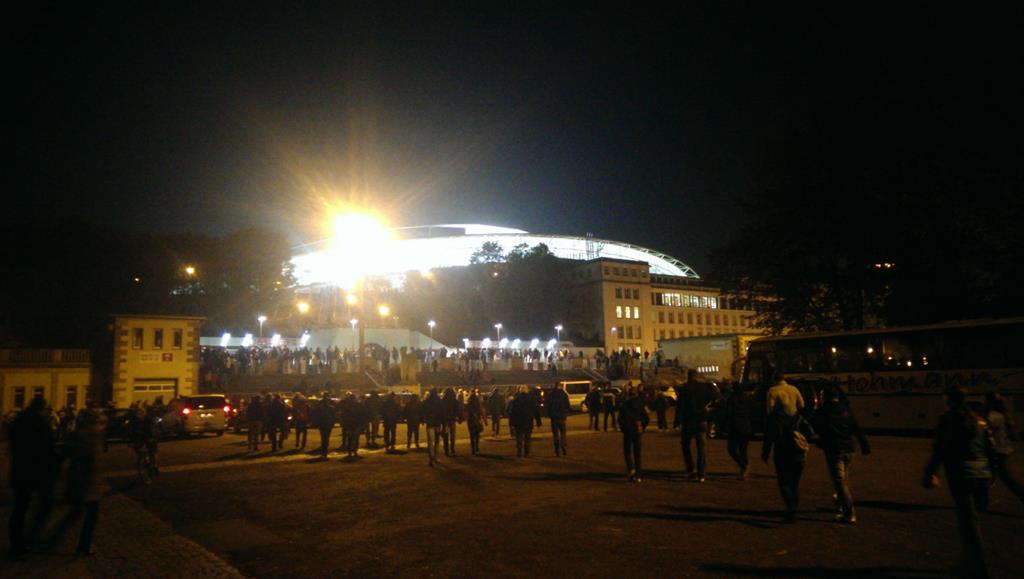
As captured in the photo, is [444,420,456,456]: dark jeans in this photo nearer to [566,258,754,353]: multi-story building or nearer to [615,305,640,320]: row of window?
[566,258,754,353]: multi-story building

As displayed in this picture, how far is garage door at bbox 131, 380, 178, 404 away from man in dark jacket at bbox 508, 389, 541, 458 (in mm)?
27638

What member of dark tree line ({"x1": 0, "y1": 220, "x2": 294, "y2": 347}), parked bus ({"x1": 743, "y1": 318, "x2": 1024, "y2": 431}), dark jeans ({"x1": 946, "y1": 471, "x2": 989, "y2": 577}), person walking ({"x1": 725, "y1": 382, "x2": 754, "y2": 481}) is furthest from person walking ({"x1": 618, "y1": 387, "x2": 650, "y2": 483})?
dark tree line ({"x1": 0, "y1": 220, "x2": 294, "y2": 347})

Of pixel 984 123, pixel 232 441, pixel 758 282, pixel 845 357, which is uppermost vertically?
pixel 984 123

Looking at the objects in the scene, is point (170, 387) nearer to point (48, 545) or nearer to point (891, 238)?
point (48, 545)

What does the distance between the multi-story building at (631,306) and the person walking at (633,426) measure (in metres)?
81.3

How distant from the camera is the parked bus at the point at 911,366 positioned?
2027 cm

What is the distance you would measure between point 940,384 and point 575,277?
82.1 metres

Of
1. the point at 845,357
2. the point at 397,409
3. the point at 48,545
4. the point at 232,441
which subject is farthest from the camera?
the point at 232,441

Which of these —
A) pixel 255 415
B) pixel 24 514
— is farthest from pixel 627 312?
pixel 24 514

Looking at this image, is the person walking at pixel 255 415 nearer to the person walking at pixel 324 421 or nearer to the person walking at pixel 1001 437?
the person walking at pixel 324 421

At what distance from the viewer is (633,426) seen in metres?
13.0

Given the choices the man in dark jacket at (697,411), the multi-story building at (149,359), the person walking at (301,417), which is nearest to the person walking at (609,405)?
the person walking at (301,417)

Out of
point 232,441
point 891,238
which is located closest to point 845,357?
point 891,238

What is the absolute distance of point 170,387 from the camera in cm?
4019
